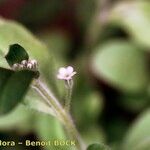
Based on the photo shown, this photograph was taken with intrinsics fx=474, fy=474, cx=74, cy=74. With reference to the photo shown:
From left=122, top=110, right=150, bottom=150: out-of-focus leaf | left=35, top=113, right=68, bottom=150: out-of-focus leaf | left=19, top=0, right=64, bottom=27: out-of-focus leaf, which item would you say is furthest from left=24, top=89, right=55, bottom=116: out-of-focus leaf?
left=19, top=0, right=64, bottom=27: out-of-focus leaf

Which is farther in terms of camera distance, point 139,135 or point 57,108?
point 139,135

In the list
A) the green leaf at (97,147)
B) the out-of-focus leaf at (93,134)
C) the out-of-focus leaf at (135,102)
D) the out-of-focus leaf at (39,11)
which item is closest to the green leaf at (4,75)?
the green leaf at (97,147)

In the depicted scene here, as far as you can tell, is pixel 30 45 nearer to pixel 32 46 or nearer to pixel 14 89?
pixel 32 46

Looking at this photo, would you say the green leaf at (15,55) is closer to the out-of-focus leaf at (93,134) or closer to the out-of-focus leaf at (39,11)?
the out-of-focus leaf at (93,134)

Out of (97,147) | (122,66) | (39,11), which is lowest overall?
(97,147)

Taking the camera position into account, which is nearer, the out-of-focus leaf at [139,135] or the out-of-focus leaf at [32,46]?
the out-of-focus leaf at [32,46]

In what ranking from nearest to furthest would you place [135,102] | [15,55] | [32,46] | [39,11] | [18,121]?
[15,55], [32,46], [18,121], [135,102], [39,11]

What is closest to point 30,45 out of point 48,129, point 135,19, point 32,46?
point 32,46
